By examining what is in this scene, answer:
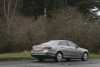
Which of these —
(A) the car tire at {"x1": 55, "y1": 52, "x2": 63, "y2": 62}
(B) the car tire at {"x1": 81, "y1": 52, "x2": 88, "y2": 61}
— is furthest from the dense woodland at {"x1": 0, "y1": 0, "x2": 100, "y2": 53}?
(A) the car tire at {"x1": 55, "y1": 52, "x2": 63, "y2": 62}

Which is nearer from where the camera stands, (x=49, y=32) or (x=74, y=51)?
(x=74, y=51)

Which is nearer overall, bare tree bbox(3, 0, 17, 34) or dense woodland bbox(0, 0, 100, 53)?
dense woodland bbox(0, 0, 100, 53)

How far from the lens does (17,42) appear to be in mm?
37875

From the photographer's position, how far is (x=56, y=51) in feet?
80.2

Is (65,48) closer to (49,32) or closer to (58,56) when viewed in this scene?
(58,56)

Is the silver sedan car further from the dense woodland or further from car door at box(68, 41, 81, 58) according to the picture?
the dense woodland

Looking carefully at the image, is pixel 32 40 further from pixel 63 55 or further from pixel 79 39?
pixel 63 55

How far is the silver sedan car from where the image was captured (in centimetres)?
2412

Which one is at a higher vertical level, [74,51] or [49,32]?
[49,32]

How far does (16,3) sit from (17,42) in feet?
66.8

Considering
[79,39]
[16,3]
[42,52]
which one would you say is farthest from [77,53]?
[16,3]

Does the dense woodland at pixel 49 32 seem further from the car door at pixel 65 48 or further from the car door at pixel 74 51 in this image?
the car door at pixel 65 48

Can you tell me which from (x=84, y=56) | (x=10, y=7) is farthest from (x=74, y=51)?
(x=10, y=7)

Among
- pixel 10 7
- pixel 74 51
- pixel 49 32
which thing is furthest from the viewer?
pixel 10 7
